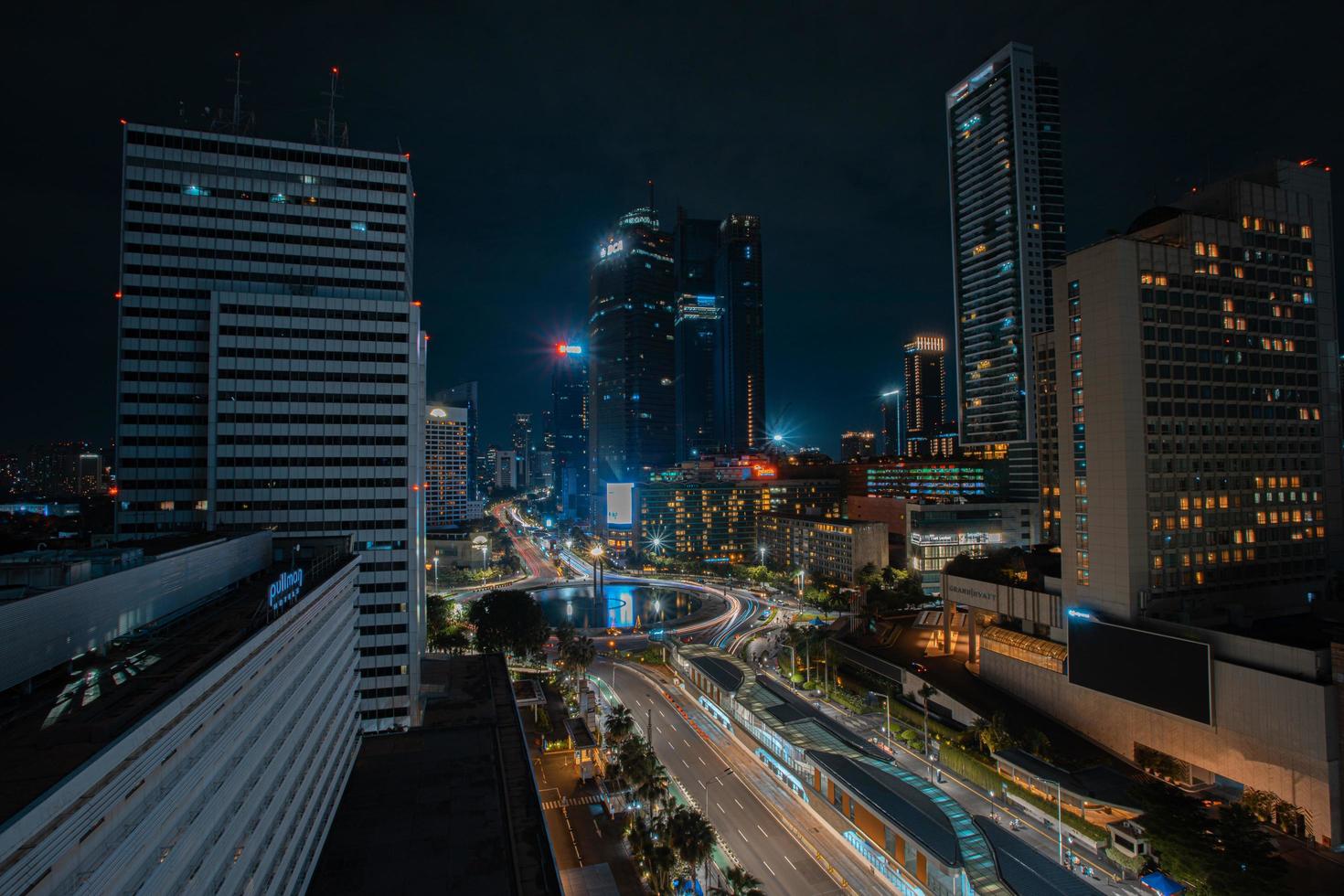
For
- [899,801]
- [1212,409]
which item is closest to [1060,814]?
[899,801]

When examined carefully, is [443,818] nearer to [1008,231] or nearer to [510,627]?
[510,627]

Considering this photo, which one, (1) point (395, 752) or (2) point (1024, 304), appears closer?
(1) point (395, 752)

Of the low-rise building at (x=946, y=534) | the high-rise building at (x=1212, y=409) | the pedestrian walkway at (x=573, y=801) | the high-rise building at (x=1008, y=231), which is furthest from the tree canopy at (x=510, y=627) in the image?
the high-rise building at (x=1008, y=231)

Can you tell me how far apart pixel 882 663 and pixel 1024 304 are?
122 meters

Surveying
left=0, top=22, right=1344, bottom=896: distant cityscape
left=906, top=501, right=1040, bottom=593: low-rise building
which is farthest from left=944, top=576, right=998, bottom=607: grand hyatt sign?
left=906, top=501, right=1040, bottom=593: low-rise building

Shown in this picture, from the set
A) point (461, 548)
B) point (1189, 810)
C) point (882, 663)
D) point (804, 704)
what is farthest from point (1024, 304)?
point (461, 548)

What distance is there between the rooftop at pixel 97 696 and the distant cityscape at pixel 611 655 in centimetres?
17

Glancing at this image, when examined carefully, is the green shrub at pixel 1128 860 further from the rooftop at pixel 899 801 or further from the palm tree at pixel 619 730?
the palm tree at pixel 619 730

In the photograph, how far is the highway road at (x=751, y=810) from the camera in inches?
2009

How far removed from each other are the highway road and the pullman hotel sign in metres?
39.9

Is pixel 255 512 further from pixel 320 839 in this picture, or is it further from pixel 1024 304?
pixel 1024 304

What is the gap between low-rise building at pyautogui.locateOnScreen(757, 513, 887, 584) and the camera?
146 m

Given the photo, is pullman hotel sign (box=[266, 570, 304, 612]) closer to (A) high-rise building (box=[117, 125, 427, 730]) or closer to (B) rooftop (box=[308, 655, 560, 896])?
(B) rooftop (box=[308, 655, 560, 896])

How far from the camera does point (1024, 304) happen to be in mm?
169250
